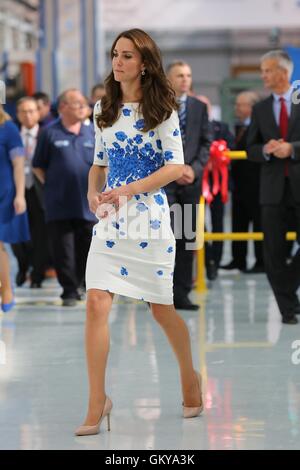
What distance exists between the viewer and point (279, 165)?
23.7ft

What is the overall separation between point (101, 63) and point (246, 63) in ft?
34.5

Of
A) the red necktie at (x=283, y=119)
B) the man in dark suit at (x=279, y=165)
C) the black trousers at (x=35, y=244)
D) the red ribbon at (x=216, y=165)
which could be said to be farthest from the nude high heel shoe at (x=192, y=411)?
the black trousers at (x=35, y=244)

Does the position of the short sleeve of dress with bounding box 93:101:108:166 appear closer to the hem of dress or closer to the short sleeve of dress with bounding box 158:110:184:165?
the short sleeve of dress with bounding box 158:110:184:165

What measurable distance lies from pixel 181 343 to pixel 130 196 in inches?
26.5

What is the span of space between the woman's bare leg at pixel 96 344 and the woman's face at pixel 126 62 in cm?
85

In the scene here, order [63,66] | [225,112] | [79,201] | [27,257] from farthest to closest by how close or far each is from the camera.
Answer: [225,112] → [63,66] → [27,257] → [79,201]

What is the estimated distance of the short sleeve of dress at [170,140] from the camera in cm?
459

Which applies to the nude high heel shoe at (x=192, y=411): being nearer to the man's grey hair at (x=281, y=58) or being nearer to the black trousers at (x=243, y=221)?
the man's grey hair at (x=281, y=58)

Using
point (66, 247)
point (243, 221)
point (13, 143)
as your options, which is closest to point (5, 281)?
point (66, 247)

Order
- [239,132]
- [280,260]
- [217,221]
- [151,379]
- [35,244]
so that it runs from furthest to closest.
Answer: [239,132] < [217,221] < [35,244] < [280,260] < [151,379]

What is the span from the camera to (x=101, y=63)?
1553 centimetres

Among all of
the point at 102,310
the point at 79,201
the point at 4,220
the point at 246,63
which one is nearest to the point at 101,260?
the point at 102,310

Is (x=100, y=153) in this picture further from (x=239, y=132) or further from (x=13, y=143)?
(x=239, y=132)
